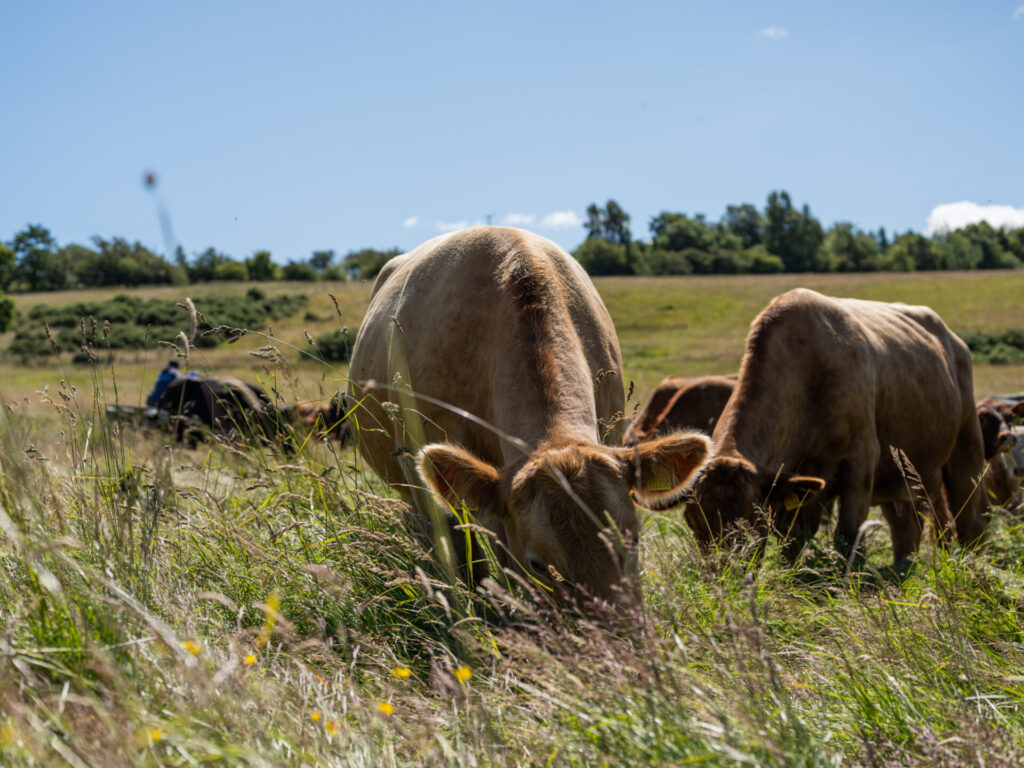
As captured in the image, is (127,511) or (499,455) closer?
(127,511)

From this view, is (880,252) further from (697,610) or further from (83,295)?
(697,610)

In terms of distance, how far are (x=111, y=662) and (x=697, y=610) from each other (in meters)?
2.35

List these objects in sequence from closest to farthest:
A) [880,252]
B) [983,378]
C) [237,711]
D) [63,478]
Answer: [237,711] < [63,478] < [983,378] < [880,252]

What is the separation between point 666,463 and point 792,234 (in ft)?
428

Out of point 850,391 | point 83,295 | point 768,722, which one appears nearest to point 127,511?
point 768,722

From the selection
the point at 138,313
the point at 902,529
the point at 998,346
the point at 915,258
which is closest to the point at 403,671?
the point at 902,529

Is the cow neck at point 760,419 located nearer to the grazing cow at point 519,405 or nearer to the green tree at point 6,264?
the grazing cow at point 519,405

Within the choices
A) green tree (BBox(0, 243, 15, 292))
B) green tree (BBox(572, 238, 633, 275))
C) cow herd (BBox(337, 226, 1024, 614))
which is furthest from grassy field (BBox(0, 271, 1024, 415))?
cow herd (BBox(337, 226, 1024, 614))

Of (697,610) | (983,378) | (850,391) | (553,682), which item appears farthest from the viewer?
(983,378)

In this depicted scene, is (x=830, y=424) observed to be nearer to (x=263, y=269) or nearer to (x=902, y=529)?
(x=902, y=529)

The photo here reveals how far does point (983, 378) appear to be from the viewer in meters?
34.2

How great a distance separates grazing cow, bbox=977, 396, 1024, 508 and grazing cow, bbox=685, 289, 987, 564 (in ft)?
3.47

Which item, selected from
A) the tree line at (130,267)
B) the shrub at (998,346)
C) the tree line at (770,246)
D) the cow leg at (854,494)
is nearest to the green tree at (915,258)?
the tree line at (770,246)

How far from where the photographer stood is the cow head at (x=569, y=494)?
2.99m
